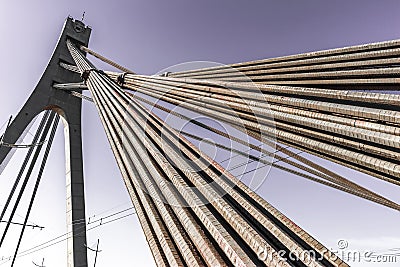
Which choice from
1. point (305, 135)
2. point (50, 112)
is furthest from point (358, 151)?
point (50, 112)

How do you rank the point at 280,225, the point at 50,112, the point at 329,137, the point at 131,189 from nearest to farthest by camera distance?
the point at 280,225 < the point at 329,137 < the point at 131,189 < the point at 50,112

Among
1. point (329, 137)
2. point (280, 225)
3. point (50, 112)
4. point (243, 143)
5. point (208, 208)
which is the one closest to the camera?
point (280, 225)

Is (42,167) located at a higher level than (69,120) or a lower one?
lower

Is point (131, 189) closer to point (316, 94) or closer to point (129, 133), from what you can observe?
point (129, 133)

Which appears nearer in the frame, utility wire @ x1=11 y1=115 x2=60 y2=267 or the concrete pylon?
the concrete pylon

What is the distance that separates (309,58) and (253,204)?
2.23 m

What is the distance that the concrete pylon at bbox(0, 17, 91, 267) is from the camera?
25.6 feet

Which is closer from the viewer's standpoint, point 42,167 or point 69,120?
point 42,167

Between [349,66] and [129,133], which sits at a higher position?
[349,66]

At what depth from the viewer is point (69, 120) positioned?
10008mm

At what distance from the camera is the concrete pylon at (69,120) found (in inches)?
307

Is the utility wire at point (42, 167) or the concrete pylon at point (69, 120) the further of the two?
the utility wire at point (42, 167)

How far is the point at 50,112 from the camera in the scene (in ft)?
33.8

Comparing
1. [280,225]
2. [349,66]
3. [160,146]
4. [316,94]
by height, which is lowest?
[280,225]
